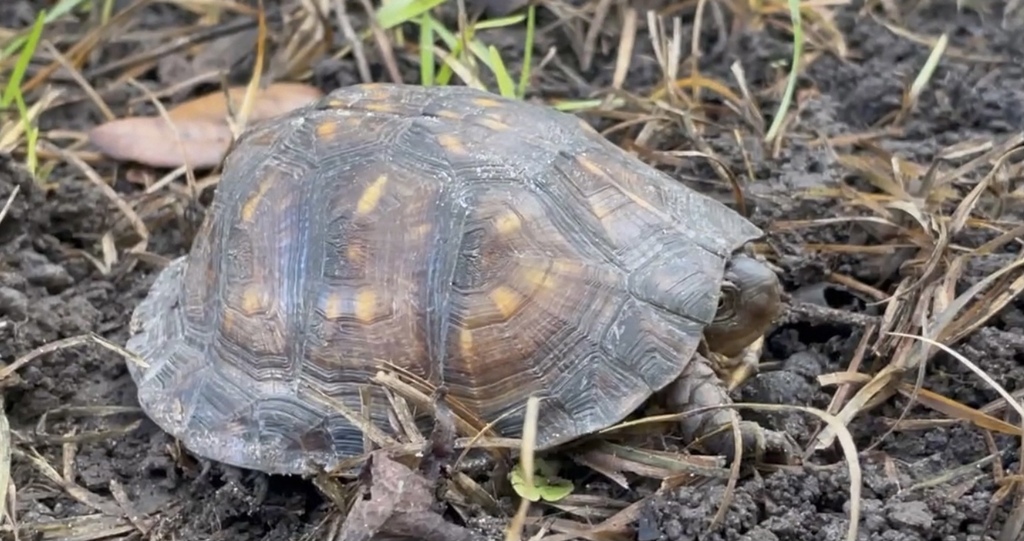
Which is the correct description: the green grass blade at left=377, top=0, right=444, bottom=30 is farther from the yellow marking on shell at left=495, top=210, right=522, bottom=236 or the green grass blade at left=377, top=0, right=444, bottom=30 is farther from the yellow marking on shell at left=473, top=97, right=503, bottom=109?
the yellow marking on shell at left=495, top=210, right=522, bottom=236

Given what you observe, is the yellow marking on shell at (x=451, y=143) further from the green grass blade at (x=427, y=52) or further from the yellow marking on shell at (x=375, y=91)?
the green grass blade at (x=427, y=52)

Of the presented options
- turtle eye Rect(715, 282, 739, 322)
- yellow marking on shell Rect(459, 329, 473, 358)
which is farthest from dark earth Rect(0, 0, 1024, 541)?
yellow marking on shell Rect(459, 329, 473, 358)

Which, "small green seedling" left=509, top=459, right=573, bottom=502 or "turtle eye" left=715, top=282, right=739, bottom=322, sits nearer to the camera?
"small green seedling" left=509, top=459, right=573, bottom=502

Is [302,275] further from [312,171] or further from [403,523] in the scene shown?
[403,523]

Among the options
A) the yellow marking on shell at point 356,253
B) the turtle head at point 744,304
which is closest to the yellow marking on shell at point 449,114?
the yellow marking on shell at point 356,253

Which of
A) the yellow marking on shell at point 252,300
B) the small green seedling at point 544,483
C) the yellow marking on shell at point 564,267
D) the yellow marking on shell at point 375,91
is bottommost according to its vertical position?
the small green seedling at point 544,483

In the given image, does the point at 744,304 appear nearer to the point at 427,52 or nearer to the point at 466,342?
the point at 466,342
